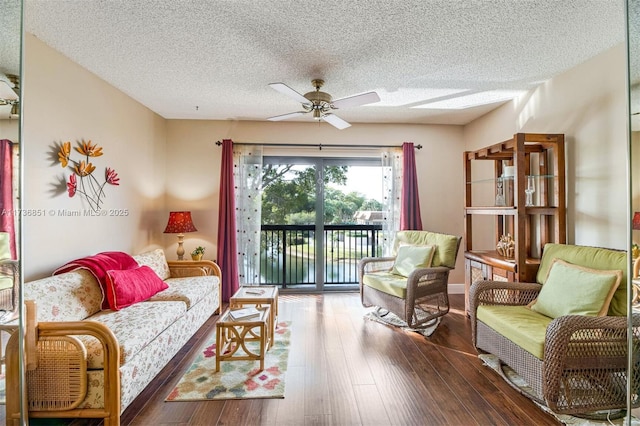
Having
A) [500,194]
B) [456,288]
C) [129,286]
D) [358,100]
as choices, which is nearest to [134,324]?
[129,286]

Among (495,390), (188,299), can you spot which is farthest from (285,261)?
(495,390)

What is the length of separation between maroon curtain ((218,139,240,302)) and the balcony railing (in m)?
0.50

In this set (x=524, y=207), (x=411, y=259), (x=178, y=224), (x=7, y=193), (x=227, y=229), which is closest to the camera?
(x=7, y=193)

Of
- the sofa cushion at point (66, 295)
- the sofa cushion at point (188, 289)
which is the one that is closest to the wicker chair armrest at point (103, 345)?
the sofa cushion at point (66, 295)

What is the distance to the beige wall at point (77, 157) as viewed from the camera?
2234 mm

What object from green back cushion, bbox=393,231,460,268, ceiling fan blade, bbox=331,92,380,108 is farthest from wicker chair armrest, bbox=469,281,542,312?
ceiling fan blade, bbox=331,92,380,108

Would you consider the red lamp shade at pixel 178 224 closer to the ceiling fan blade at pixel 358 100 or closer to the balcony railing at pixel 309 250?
the balcony railing at pixel 309 250

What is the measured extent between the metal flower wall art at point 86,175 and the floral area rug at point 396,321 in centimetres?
313

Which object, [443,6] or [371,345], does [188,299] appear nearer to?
[371,345]

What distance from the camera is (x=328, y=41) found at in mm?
2264

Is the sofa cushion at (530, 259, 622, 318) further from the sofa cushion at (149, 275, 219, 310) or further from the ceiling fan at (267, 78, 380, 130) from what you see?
the sofa cushion at (149, 275, 219, 310)

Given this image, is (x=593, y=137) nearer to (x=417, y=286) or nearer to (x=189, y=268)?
(x=417, y=286)

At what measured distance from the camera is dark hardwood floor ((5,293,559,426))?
1.80 metres

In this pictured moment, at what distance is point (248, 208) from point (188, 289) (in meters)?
1.51
